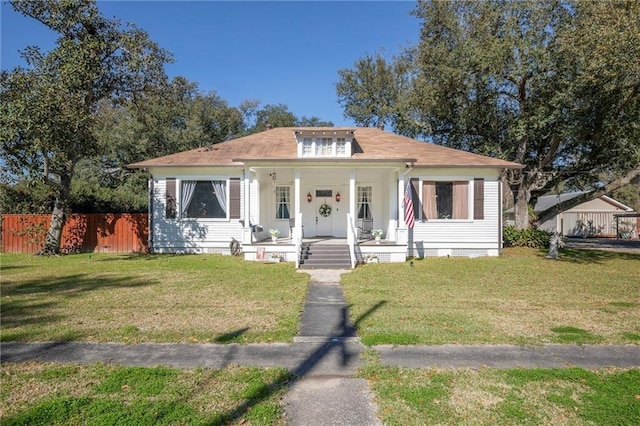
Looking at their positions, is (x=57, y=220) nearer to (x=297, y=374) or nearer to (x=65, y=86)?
(x=65, y=86)

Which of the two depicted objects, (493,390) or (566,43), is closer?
(493,390)

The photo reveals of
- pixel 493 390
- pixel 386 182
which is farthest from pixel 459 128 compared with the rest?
pixel 493 390

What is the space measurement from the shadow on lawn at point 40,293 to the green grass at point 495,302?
185 inches

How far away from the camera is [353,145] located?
1426cm

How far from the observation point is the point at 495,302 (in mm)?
7031

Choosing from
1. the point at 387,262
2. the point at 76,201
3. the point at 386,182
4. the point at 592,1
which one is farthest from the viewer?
the point at 76,201

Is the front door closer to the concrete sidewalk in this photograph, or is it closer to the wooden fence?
the wooden fence

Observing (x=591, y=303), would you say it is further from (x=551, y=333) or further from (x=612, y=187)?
(x=612, y=187)

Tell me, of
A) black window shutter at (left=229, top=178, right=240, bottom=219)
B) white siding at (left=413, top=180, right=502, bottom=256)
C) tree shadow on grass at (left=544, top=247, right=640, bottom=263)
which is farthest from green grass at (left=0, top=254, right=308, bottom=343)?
tree shadow on grass at (left=544, top=247, right=640, bottom=263)

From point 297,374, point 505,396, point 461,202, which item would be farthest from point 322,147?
point 505,396

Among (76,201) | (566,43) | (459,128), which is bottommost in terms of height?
(76,201)

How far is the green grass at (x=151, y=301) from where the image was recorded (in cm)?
508

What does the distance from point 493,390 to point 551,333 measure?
Answer: 2.32 m

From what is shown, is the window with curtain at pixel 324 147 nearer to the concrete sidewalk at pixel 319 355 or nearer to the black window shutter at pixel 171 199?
the black window shutter at pixel 171 199
